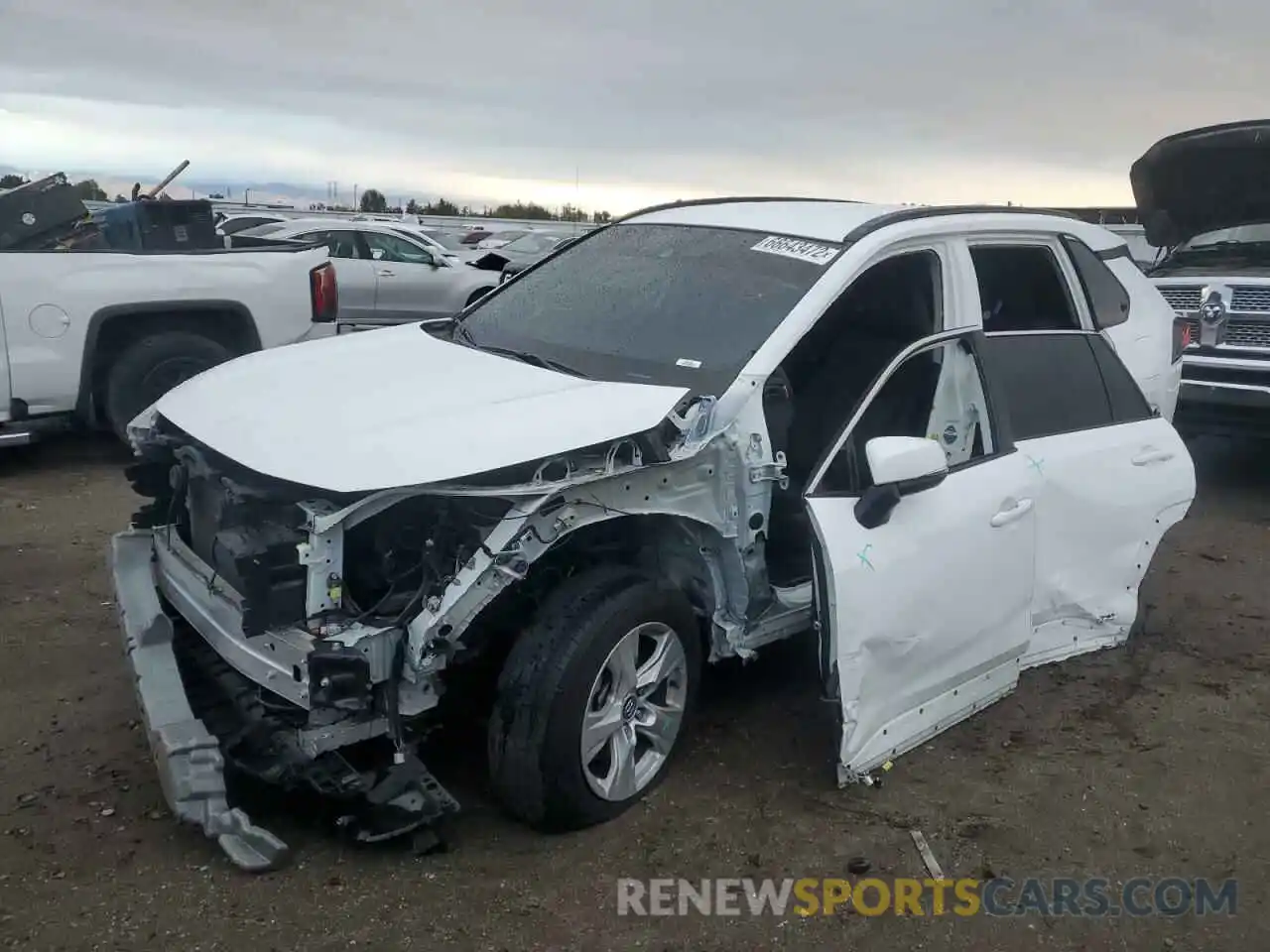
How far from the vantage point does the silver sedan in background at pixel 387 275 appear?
13484 mm

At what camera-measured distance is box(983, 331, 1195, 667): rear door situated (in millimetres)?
4199

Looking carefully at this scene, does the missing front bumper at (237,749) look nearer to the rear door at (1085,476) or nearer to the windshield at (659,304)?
the windshield at (659,304)

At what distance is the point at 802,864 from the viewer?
3295 millimetres

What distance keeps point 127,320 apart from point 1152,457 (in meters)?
6.32

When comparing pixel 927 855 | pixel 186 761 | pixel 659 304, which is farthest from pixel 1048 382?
pixel 186 761

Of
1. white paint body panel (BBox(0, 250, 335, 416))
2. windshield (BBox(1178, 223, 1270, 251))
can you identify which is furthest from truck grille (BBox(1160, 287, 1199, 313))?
white paint body panel (BBox(0, 250, 335, 416))

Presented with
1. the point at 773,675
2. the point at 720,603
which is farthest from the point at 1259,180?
the point at 720,603

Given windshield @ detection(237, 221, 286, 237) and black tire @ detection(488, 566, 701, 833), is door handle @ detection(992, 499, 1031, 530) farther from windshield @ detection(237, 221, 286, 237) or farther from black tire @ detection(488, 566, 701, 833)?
windshield @ detection(237, 221, 286, 237)

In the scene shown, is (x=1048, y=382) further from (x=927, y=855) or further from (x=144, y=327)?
(x=144, y=327)

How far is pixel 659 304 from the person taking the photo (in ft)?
13.7

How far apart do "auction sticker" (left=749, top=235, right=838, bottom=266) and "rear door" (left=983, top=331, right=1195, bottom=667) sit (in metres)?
0.71

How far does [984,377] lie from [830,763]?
1490 millimetres

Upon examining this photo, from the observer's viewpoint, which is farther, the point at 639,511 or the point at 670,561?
the point at 670,561

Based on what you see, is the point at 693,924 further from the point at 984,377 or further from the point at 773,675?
the point at 984,377
